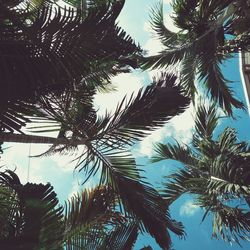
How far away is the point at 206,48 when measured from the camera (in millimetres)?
8445

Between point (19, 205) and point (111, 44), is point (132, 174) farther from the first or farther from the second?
point (111, 44)

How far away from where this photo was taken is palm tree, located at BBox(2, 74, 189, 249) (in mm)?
4355

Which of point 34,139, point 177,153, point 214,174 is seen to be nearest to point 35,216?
point 34,139

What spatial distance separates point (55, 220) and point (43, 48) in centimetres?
158

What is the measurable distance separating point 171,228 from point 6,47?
274cm

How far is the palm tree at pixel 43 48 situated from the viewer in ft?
10.1

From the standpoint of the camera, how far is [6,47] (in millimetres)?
3117

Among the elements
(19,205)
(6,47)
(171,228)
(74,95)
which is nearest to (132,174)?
(171,228)

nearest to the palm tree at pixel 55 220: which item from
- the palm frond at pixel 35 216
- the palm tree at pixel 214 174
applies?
the palm frond at pixel 35 216

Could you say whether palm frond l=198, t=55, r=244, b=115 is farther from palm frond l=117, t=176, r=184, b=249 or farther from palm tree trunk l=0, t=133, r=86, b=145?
palm tree trunk l=0, t=133, r=86, b=145

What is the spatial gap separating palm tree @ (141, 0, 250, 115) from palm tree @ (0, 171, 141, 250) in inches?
159

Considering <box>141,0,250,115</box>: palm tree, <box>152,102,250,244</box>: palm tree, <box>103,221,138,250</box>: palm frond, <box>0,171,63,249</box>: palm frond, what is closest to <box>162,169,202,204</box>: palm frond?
<box>152,102,250,244</box>: palm tree

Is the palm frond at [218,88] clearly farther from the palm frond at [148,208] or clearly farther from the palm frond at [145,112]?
the palm frond at [148,208]

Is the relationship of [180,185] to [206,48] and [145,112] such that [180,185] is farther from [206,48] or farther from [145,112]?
[145,112]
